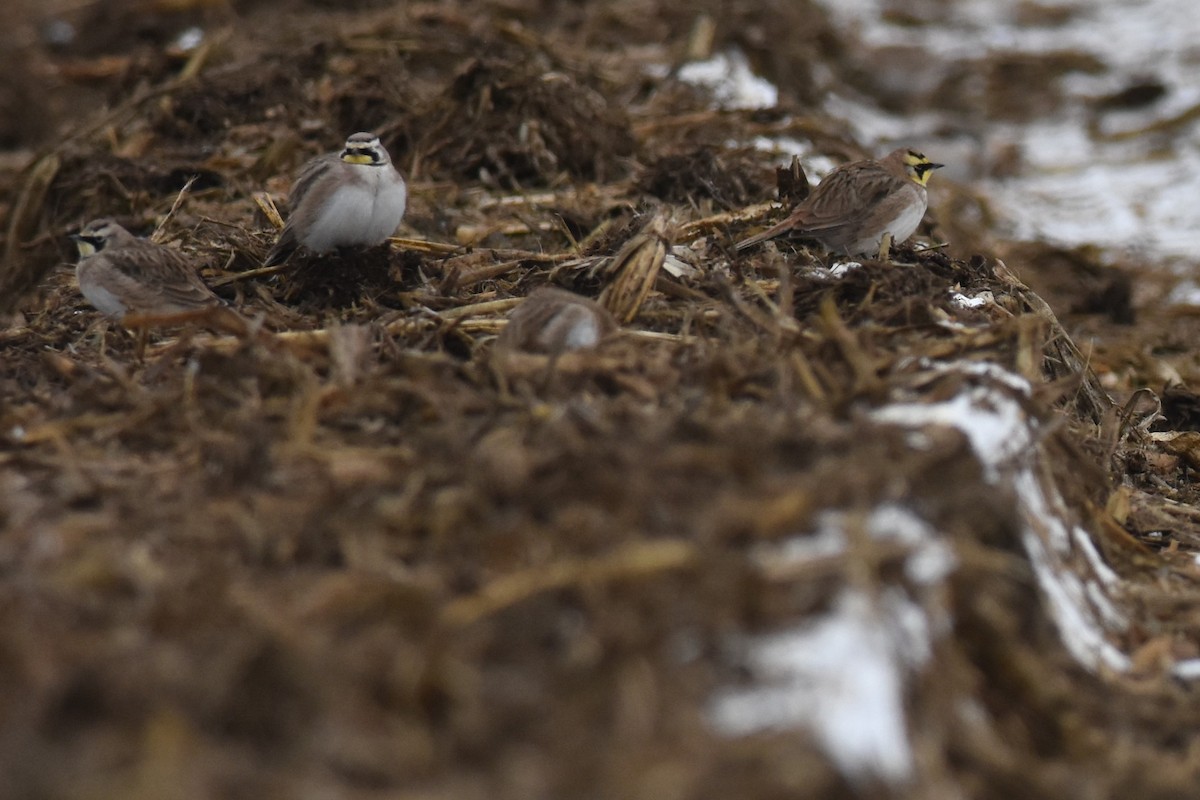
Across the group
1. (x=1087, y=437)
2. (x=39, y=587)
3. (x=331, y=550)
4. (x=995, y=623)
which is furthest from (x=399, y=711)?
(x=1087, y=437)

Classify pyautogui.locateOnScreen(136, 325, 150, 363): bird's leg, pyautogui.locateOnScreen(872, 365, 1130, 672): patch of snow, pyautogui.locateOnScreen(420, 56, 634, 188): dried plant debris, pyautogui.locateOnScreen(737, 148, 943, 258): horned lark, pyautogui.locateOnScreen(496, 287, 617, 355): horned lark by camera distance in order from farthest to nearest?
1. pyautogui.locateOnScreen(420, 56, 634, 188): dried plant debris
2. pyautogui.locateOnScreen(737, 148, 943, 258): horned lark
3. pyautogui.locateOnScreen(136, 325, 150, 363): bird's leg
4. pyautogui.locateOnScreen(496, 287, 617, 355): horned lark
5. pyautogui.locateOnScreen(872, 365, 1130, 672): patch of snow

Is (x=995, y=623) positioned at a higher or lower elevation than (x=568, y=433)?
lower

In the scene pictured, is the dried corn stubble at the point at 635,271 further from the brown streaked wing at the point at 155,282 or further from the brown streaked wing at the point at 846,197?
the brown streaked wing at the point at 155,282

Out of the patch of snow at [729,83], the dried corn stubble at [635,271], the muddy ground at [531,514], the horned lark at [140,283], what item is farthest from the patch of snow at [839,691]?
the patch of snow at [729,83]

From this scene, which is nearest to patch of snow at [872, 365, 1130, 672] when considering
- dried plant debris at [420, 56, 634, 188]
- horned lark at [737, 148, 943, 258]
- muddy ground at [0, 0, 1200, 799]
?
muddy ground at [0, 0, 1200, 799]

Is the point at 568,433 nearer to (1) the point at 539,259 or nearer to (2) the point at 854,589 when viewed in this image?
(2) the point at 854,589

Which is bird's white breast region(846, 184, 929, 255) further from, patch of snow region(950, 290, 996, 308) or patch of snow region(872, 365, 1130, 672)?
patch of snow region(872, 365, 1130, 672)

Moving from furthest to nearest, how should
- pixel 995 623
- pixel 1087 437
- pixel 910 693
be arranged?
pixel 1087 437, pixel 995 623, pixel 910 693

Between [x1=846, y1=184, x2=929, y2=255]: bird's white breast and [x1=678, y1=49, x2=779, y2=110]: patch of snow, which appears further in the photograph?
[x1=678, y1=49, x2=779, y2=110]: patch of snow
